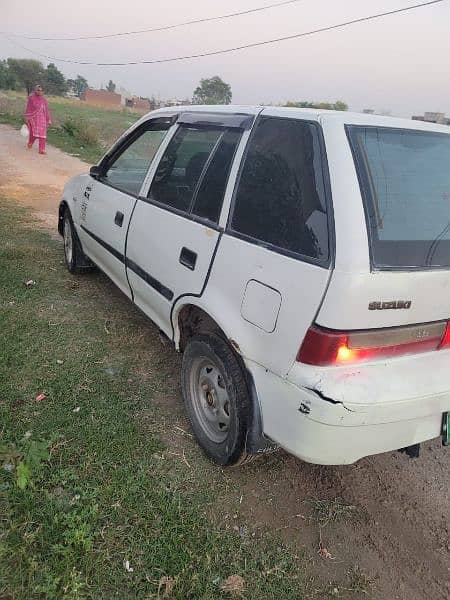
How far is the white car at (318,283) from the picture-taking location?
185 centimetres

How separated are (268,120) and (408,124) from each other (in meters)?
0.66

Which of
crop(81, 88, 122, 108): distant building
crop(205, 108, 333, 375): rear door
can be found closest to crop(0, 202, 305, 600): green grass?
crop(205, 108, 333, 375): rear door

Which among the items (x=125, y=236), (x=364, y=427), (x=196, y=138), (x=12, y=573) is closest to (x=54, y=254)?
(x=125, y=236)

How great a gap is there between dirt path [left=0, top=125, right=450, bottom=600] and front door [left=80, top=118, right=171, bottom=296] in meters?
1.30

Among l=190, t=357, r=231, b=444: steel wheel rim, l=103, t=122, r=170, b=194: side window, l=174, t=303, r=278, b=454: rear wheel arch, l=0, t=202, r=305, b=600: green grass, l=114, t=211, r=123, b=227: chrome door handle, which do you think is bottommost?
l=0, t=202, r=305, b=600: green grass

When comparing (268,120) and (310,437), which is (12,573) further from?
(268,120)

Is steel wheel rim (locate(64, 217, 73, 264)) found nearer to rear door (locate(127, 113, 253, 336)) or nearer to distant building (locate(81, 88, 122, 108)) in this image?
rear door (locate(127, 113, 253, 336))

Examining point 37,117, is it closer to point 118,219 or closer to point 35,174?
point 35,174

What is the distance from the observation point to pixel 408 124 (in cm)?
228

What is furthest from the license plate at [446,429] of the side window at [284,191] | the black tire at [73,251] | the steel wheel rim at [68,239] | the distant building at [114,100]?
the distant building at [114,100]

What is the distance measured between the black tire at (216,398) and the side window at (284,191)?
613mm

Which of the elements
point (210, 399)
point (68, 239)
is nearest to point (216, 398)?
point (210, 399)

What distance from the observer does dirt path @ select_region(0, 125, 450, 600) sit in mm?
2051

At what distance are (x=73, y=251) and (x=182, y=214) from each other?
2325 mm
